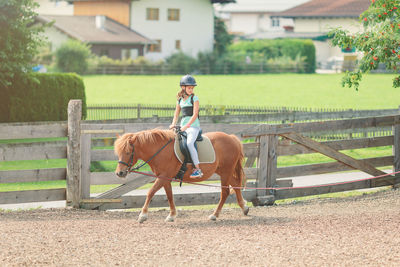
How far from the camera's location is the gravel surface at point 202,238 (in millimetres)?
7637

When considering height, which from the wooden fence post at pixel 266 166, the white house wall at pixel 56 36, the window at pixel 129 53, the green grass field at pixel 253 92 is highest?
the white house wall at pixel 56 36

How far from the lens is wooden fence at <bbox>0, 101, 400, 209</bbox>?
1061 cm

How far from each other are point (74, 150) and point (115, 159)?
78 centimetres

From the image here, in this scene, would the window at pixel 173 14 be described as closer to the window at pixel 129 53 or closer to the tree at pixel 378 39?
the window at pixel 129 53

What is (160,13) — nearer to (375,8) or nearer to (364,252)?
(375,8)

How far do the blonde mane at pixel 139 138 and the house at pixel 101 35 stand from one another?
2275 inches

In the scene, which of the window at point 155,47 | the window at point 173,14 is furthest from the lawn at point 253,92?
the window at point 173,14

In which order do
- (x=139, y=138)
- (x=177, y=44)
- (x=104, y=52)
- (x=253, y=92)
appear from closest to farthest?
(x=139, y=138) → (x=253, y=92) → (x=104, y=52) → (x=177, y=44)

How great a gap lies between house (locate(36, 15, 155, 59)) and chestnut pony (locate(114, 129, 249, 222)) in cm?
5741

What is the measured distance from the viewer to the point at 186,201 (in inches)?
448

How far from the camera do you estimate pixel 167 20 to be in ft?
249

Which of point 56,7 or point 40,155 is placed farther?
point 56,7

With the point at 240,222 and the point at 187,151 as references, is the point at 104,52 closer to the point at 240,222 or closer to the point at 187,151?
the point at 187,151

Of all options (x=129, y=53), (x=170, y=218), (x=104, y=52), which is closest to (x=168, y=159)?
(x=170, y=218)
